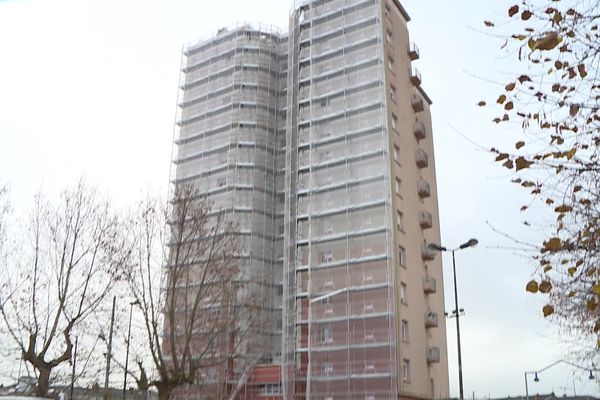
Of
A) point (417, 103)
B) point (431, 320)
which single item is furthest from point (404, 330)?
point (417, 103)

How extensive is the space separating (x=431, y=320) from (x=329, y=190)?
9469 millimetres

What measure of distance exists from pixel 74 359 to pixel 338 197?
18.8 m

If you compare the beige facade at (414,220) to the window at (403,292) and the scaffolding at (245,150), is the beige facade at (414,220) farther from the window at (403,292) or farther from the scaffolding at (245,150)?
the scaffolding at (245,150)

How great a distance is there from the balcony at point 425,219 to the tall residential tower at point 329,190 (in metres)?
0.09

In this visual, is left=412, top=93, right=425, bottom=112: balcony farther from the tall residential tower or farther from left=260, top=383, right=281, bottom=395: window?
left=260, top=383, right=281, bottom=395: window

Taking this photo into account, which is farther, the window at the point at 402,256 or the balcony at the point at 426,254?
the balcony at the point at 426,254

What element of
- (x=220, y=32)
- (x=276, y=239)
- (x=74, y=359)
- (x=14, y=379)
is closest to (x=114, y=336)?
(x=74, y=359)

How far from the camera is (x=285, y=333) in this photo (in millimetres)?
37812

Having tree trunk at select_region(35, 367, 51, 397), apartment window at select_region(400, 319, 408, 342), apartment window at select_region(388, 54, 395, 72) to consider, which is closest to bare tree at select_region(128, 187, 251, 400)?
tree trunk at select_region(35, 367, 51, 397)

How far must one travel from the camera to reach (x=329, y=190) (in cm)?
3891

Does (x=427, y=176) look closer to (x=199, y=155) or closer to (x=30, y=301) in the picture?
(x=199, y=155)

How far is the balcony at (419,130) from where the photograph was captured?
43.0 m

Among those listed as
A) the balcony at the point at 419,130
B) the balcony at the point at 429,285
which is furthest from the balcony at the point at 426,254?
the balcony at the point at 419,130

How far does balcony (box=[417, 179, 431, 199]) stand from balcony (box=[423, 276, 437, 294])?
17.9 feet
